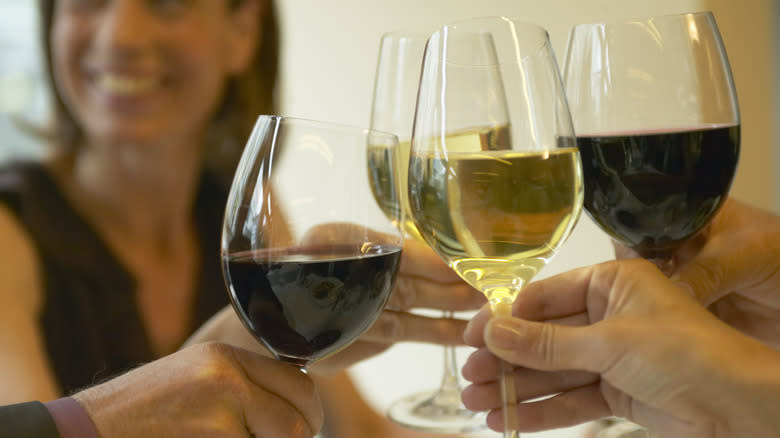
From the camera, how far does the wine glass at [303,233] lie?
592 mm

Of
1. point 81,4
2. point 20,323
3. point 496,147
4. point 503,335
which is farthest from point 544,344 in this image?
point 81,4

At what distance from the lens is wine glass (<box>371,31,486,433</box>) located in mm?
884

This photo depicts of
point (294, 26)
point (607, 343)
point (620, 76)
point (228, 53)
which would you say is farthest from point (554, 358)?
point (294, 26)

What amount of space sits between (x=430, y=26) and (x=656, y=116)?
5.10 ft

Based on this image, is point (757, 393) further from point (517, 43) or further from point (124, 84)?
point (124, 84)

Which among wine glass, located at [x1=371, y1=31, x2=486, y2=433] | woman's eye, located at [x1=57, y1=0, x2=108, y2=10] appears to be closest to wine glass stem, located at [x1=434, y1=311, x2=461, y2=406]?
wine glass, located at [x1=371, y1=31, x2=486, y2=433]

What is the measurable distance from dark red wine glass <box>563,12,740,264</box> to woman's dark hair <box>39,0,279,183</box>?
1420 mm

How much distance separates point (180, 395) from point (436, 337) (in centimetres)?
38

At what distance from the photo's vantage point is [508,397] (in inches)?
24.7

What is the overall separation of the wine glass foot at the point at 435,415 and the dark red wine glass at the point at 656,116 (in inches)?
12.7

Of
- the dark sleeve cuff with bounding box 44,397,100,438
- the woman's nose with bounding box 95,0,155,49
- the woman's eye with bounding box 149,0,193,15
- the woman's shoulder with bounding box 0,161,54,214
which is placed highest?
the woman's eye with bounding box 149,0,193,15

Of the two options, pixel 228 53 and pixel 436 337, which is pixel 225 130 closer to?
pixel 228 53

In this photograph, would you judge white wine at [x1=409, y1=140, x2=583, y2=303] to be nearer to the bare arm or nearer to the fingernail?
the fingernail

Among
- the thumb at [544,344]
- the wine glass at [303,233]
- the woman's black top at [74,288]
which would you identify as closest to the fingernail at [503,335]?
the thumb at [544,344]
